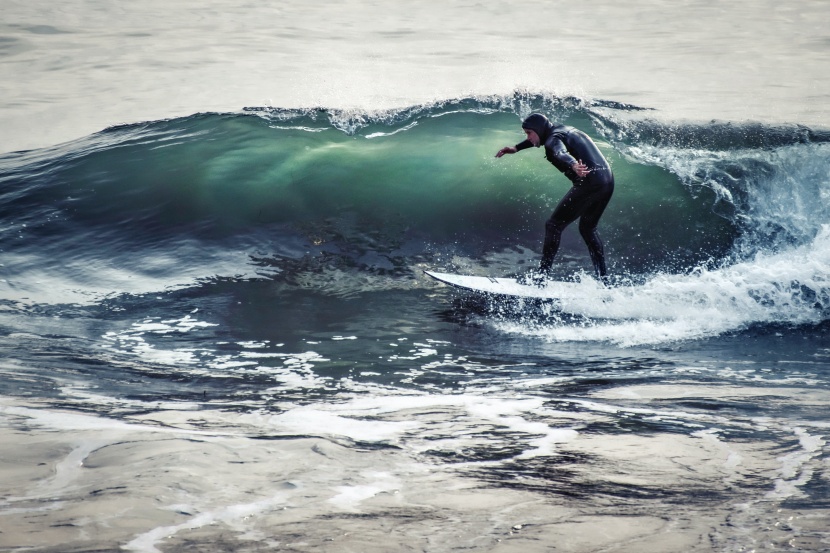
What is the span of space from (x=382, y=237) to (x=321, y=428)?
17.8 feet

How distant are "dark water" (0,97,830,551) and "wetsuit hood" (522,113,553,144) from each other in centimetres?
154

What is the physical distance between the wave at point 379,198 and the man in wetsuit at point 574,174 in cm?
138

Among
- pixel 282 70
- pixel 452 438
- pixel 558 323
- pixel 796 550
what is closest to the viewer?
pixel 796 550

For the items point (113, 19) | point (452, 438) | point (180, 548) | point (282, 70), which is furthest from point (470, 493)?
point (113, 19)

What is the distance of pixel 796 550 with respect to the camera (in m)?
2.66

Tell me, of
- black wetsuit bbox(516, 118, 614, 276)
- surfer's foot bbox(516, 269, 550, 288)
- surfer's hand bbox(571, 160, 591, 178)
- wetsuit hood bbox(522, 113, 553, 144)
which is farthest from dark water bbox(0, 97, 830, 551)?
wetsuit hood bbox(522, 113, 553, 144)

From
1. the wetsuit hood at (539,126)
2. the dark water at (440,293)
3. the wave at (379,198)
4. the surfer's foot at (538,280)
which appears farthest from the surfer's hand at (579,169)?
the wave at (379,198)

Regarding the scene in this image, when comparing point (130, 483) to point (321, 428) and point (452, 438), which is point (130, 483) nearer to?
point (321, 428)

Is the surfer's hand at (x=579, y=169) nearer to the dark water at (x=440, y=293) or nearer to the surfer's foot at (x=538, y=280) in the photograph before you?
the surfer's foot at (x=538, y=280)

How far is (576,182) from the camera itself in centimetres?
726

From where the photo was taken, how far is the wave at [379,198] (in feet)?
29.0

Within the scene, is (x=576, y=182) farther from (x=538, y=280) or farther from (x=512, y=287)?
(x=512, y=287)

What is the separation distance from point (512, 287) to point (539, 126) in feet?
4.97

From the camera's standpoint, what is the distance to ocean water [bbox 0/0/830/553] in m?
3.04
